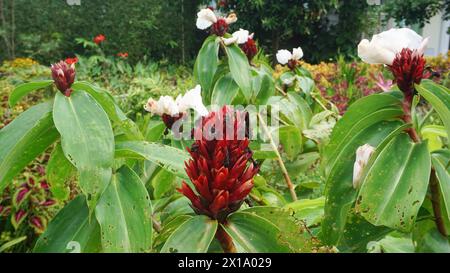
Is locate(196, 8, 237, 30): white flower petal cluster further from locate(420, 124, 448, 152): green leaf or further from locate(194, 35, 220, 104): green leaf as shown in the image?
locate(420, 124, 448, 152): green leaf

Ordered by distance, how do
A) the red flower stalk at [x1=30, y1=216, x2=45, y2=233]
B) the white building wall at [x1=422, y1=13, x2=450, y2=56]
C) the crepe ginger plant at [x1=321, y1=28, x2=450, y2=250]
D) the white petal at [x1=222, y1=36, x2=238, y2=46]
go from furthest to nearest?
1. the white building wall at [x1=422, y1=13, x2=450, y2=56]
2. the red flower stalk at [x1=30, y1=216, x2=45, y2=233]
3. the white petal at [x1=222, y1=36, x2=238, y2=46]
4. the crepe ginger plant at [x1=321, y1=28, x2=450, y2=250]

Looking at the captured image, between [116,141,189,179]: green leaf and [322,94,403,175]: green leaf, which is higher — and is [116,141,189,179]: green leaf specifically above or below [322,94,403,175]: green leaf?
below

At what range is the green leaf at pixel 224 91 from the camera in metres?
1.53

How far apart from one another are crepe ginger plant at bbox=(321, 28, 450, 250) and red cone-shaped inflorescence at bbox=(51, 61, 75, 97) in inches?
18.0

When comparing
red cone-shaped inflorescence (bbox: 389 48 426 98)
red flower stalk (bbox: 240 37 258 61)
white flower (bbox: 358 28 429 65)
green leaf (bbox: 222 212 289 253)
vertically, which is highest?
A: white flower (bbox: 358 28 429 65)

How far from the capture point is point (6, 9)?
319 inches

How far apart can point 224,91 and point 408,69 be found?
896mm

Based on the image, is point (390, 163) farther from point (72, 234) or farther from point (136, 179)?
point (72, 234)

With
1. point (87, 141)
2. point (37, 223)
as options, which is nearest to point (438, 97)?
point (87, 141)

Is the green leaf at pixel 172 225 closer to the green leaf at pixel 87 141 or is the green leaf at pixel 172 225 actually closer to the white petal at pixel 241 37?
the green leaf at pixel 87 141

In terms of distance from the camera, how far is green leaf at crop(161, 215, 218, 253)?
56 cm

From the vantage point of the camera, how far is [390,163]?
2.28ft

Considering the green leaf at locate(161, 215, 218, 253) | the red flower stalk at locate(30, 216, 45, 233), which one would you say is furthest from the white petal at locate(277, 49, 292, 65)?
the green leaf at locate(161, 215, 218, 253)
